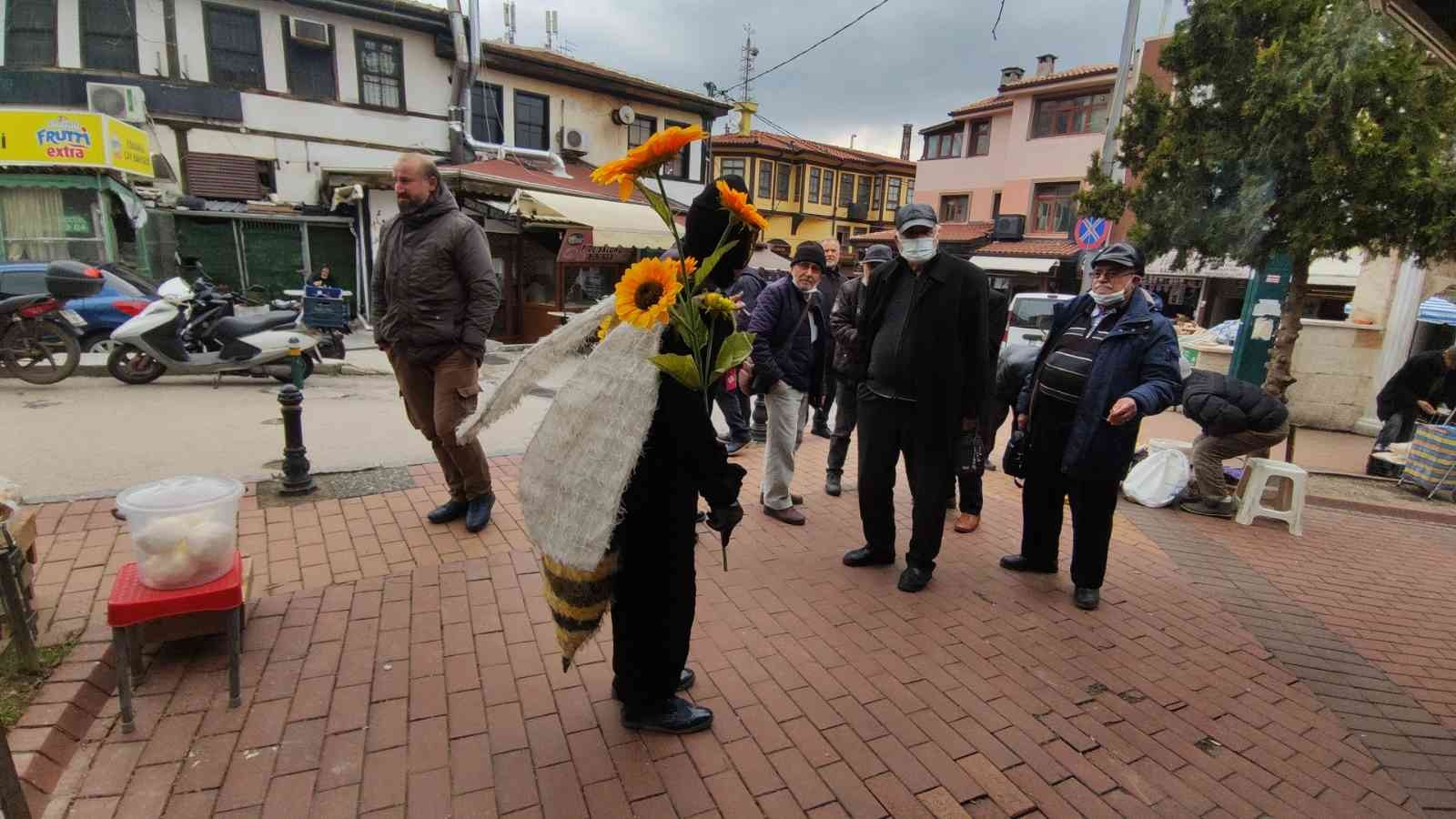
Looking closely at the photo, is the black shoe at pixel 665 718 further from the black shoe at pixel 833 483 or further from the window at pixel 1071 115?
the window at pixel 1071 115

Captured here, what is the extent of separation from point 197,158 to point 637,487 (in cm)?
1764

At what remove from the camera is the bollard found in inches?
175

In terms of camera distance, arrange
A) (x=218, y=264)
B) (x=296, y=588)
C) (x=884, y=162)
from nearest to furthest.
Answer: (x=296, y=588), (x=218, y=264), (x=884, y=162)

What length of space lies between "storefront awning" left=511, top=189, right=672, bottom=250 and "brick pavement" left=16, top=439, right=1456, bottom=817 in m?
8.51

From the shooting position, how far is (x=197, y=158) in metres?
15.0

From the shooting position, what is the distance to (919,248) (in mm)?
3670

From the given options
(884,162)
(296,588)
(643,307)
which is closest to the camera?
(643,307)

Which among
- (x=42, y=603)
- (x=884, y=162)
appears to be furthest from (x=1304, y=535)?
(x=884, y=162)

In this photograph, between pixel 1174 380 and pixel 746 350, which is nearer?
pixel 746 350

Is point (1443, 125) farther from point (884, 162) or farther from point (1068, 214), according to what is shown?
point (884, 162)

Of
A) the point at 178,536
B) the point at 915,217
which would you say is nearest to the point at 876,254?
the point at 915,217

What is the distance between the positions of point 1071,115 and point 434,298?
1093 inches

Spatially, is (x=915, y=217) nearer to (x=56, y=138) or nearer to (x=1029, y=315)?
(x=1029, y=315)

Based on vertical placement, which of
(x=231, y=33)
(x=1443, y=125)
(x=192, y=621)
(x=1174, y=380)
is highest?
(x=231, y=33)
